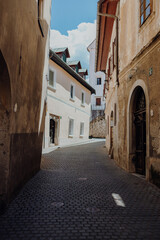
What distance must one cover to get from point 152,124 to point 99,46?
10.8m

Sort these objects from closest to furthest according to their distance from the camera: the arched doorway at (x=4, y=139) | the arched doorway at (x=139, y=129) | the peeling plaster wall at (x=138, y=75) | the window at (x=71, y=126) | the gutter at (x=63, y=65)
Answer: the arched doorway at (x=4, y=139)
the peeling plaster wall at (x=138, y=75)
the arched doorway at (x=139, y=129)
the gutter at (x=63, y=65)
the window at (x=71, y=126)

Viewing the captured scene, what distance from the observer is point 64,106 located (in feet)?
60.6

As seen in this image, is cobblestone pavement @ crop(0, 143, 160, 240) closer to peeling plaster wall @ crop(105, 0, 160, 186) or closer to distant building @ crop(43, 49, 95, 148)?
peeling plaster wall @ crop(105, 0, 160, 186)

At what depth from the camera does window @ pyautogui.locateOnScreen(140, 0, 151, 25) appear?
6.43 meters

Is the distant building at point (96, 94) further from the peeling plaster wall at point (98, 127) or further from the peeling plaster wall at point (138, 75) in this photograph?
the peeling plaster wall at point (138, 75)

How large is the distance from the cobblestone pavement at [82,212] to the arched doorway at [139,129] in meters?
1.30

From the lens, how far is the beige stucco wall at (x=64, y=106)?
15886 mm

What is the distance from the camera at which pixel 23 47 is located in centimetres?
451

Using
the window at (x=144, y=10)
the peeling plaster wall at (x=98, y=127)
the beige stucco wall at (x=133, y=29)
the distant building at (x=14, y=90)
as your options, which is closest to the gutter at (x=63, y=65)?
the beige stucco wall at (x=133, y=29)

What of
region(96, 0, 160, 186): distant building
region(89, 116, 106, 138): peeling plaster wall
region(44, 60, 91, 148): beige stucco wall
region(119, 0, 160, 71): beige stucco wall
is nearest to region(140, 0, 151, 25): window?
region(96, 0, 160, 186): distant building

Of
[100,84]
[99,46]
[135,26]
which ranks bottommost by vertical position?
[135,26]

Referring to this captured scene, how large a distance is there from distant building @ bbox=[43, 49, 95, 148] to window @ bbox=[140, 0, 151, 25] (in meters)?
8.04

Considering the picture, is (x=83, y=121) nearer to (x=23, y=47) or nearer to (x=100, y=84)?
(x=100, y=84)

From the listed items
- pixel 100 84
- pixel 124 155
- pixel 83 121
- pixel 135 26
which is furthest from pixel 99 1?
pixel 100 84
